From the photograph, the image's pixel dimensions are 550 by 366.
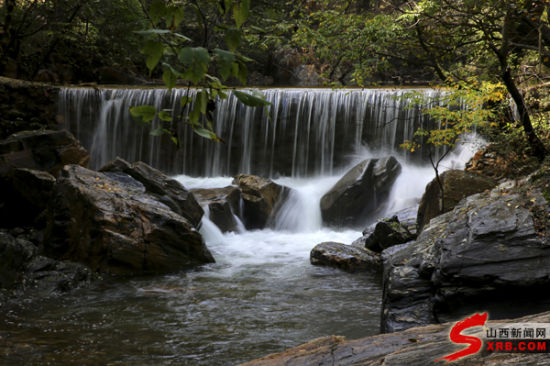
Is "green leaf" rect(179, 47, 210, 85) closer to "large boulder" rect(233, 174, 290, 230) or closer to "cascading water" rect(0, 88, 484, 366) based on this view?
"cascading water" rect(0, 88, 484, 366)

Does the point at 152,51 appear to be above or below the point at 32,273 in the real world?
above

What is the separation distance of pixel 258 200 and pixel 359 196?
257 centimetres

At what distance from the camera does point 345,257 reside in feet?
28.3

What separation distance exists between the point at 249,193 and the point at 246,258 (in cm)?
300

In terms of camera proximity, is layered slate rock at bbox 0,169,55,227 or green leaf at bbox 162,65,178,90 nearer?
green leaf at bbox 162,65,178,90

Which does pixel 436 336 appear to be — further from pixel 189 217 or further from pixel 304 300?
pixel 189 217

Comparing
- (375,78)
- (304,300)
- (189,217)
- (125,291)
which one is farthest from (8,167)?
(375,78)

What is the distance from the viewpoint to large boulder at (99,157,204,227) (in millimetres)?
9977

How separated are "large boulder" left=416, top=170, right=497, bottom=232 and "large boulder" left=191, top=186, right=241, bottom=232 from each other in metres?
4.72

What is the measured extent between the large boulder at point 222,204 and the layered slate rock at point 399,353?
8049 mm

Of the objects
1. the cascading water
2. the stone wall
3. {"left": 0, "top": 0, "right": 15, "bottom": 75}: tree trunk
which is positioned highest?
{"left": 0, "top": 0, "right": 15, "bottom": 75}: tree trunk

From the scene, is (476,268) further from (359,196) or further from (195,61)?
(359,196)

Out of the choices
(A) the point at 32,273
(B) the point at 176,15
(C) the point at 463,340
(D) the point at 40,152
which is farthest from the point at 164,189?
(B) the point at 176,15

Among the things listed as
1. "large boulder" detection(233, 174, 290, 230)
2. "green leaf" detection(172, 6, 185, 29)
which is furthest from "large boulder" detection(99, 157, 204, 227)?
"green leaf" detection(172, 6, 185, 29)
